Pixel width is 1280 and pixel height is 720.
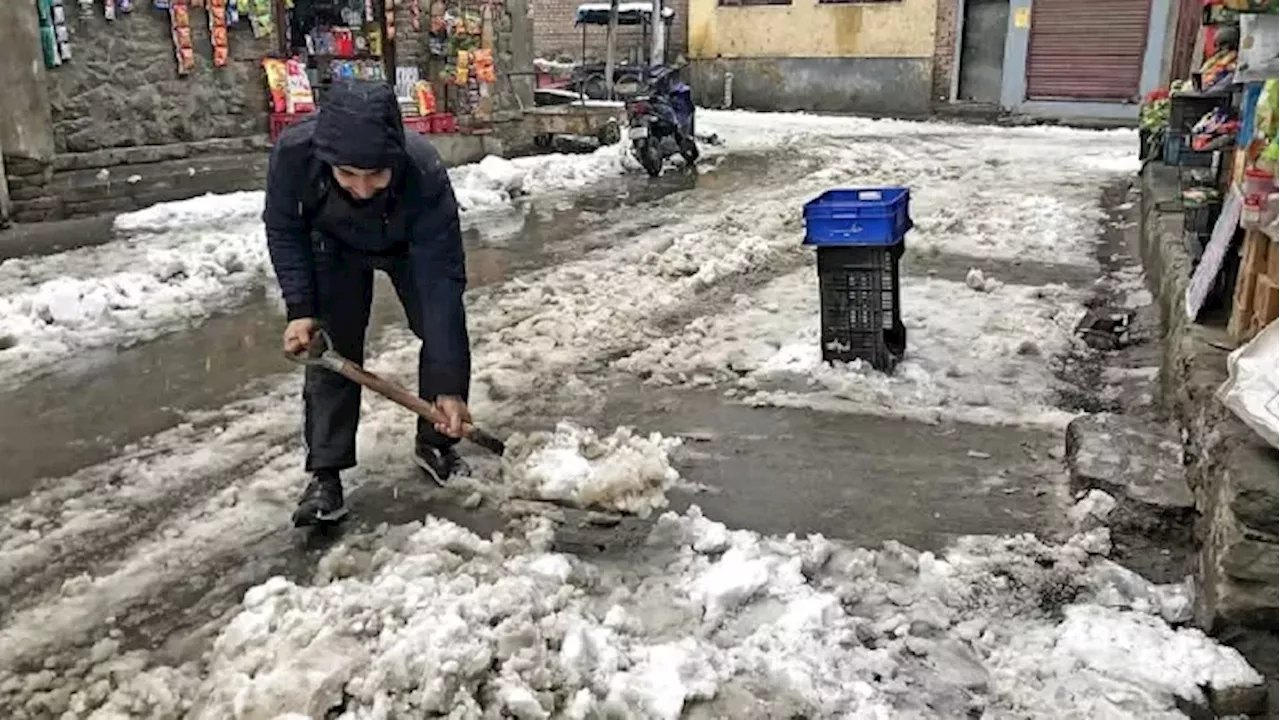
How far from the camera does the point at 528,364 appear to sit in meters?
5.62

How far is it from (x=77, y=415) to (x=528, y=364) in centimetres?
209

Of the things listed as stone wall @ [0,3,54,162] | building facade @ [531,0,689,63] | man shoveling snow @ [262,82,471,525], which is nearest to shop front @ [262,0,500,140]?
stone wall @ [0,3,54,162]

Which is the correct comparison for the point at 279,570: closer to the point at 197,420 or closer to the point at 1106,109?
the point at 197,420

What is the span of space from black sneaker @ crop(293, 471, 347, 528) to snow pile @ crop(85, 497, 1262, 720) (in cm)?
28

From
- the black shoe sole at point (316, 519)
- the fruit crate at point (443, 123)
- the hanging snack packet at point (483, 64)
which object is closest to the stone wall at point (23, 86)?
the fruit crate at point (443, 123)

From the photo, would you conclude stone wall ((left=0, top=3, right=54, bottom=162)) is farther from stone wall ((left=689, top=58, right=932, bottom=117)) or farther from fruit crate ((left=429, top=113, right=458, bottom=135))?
stone wall ((left=689, top=58, right=932, bottom=117))

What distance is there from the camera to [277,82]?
36.8 feet

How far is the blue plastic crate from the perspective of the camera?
4945 millimetres

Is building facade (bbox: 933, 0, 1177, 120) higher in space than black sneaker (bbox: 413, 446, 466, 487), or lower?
higher

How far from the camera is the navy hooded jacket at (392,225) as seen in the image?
340 centimetres

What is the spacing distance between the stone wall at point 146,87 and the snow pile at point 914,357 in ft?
21.3

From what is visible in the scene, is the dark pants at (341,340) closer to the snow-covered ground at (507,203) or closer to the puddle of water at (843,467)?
the puddle of water at (843,467)

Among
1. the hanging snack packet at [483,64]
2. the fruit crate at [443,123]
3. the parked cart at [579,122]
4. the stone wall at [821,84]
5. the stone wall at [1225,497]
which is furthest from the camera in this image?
the stone wall at [821,84]

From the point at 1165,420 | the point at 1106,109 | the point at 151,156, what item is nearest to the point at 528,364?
the point at 1165,420
